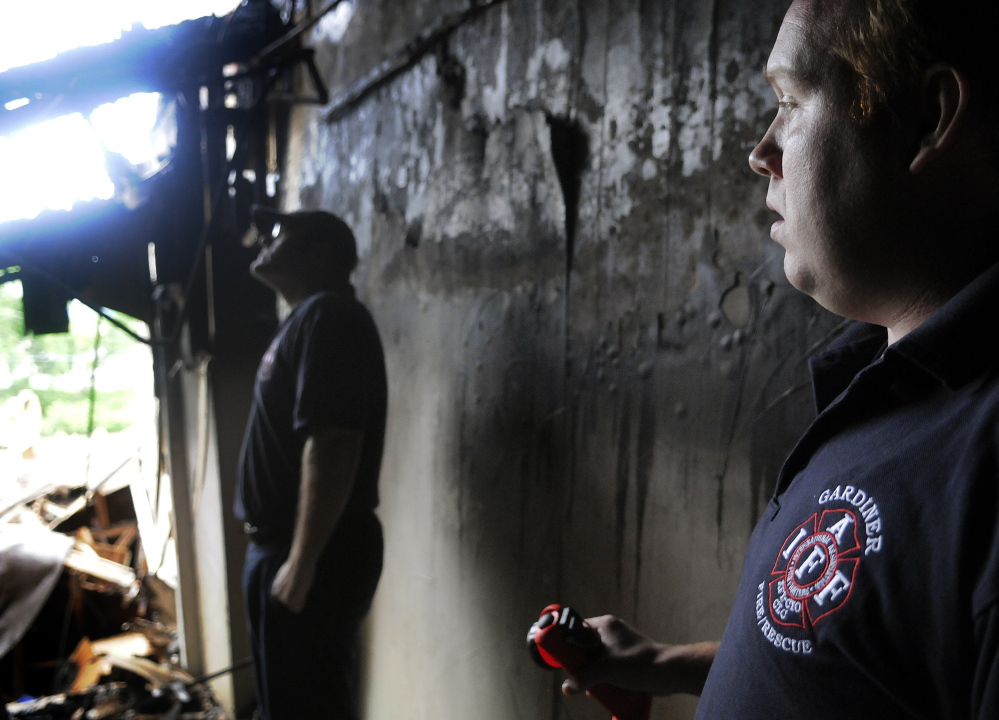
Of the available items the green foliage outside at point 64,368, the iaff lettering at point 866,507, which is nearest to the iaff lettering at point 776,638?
the iaff lettering at point 866,507

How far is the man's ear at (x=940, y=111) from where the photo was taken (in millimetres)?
606

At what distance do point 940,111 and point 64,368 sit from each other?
1532 centimetres

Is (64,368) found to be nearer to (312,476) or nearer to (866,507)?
(312,476)

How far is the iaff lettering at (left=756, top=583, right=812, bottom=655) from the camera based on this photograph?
0.62 m

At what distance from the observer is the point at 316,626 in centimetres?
213

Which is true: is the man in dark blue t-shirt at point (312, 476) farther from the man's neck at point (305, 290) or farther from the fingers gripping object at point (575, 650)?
the fingers gripping object at point (575, 650)

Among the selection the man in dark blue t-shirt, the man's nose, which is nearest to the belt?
the man in dark blue t-shirt

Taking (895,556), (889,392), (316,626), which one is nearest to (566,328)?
(889,392)

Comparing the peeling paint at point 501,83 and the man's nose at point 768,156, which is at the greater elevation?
the peeling paint at point 501,83

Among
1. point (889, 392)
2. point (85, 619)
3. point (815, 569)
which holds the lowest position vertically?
point (85, 619)

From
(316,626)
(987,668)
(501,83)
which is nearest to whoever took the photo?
(987,668)

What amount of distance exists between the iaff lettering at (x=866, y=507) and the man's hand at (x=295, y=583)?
1724 mm

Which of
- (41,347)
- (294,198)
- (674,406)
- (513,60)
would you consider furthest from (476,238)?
(41,347)

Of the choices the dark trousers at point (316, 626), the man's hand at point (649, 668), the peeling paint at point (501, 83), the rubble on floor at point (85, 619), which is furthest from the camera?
the rubble on floor at point (85, 619)
